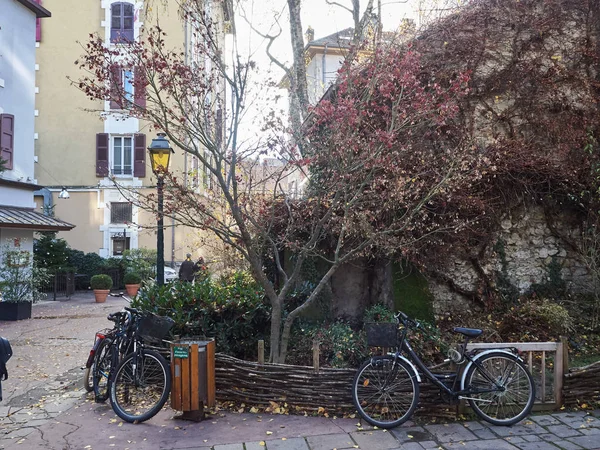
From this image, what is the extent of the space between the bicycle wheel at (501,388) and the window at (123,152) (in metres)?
22.3

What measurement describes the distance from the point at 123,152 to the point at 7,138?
951 cm

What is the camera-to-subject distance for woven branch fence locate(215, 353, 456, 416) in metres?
5.26

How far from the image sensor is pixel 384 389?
5.07 m

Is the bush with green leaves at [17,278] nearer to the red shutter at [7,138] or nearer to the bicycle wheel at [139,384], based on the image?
the red shutter at [7,138]

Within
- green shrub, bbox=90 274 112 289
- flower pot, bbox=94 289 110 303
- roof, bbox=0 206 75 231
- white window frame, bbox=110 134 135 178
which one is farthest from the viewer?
white window frame, bbox=110 134 135 178

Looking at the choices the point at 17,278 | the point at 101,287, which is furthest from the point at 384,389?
the point at 101,287

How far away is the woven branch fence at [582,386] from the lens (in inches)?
210

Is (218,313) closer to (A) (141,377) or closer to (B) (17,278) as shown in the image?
(A) (141,377)

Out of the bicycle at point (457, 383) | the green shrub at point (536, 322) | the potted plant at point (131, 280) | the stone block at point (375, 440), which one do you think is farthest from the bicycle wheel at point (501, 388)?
the potted plant at point (131, 280)

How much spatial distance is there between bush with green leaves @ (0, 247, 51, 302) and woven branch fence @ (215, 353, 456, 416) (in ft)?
31.7

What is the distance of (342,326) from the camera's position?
7254mm

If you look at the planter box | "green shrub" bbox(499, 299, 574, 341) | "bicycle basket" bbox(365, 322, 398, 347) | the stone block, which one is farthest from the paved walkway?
the planter box

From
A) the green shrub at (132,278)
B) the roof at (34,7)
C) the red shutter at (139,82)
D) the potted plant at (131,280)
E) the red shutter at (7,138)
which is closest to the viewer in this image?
the red shutter at (139,82)

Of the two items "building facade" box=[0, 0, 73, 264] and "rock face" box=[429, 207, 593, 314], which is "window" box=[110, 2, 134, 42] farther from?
"rock face" box=[429, 207, 593, 314]
